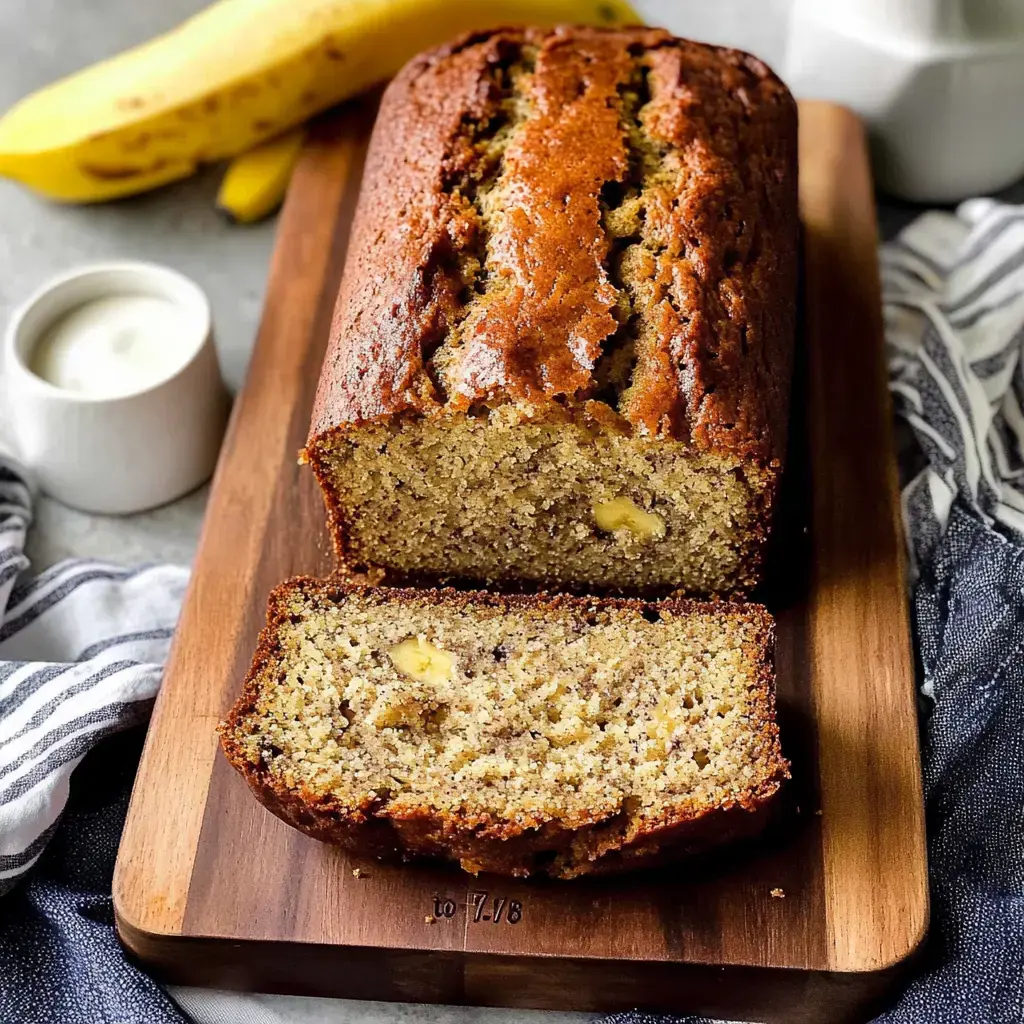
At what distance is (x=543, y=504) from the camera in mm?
2781

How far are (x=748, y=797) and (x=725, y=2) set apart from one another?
285 centimetres

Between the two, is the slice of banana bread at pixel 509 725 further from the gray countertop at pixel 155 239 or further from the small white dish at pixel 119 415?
the small white dish at pixel 119 415

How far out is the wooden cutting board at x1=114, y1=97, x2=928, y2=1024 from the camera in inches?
96.3

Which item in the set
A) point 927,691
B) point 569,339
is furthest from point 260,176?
point 927,691

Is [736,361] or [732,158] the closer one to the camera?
[736,361]

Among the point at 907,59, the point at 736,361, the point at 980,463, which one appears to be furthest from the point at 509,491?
the point at 907,59

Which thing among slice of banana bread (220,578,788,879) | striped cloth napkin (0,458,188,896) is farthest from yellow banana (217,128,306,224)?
slice of banana bread (220,578,788,879)

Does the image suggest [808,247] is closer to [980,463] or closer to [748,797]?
[980,463]

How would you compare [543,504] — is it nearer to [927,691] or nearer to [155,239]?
[927,691]

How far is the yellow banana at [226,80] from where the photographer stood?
11.9ft

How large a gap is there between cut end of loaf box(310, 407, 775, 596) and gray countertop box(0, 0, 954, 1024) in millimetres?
682

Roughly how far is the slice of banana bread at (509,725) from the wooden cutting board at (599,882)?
97 millimetres

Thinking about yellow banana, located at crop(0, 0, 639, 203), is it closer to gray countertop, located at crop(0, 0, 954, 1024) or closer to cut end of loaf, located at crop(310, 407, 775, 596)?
gray countertop, located at crop(0, 0, 954, 1024)

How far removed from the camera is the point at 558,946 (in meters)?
2.44
